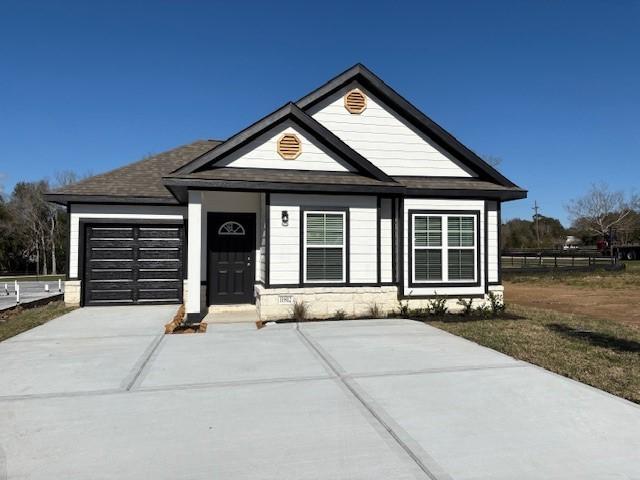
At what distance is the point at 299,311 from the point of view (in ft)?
31.9

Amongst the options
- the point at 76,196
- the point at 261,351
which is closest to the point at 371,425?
the point at 261,351

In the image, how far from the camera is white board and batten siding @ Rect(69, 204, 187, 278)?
1209cm

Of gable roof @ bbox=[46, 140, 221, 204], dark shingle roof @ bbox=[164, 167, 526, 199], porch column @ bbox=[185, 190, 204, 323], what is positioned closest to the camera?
porch column @ bbox=[185, 190, 204, 323]

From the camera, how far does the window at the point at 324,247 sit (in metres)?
10.0

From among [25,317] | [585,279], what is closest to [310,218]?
[25,317]

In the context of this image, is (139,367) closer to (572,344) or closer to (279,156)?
(279,156)

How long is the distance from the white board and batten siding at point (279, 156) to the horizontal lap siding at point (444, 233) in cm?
195

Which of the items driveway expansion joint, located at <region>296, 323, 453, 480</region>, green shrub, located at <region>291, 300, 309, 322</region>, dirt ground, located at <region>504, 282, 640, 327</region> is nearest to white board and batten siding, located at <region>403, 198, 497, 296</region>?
green shrub, located at <region>291, 300, 309, 322</region>

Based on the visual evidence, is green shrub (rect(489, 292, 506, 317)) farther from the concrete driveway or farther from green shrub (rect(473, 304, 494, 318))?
the concrete driveway

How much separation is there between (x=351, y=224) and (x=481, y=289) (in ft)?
12.0

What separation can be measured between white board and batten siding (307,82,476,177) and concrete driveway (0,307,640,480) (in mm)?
5719

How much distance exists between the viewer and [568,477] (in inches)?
122

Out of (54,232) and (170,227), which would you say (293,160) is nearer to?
(170,227)

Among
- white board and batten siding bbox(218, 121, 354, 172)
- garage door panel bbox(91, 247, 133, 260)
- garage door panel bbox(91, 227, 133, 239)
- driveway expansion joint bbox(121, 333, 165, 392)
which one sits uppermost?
white board and batten siding bbox(218, 121, 354, 172)
